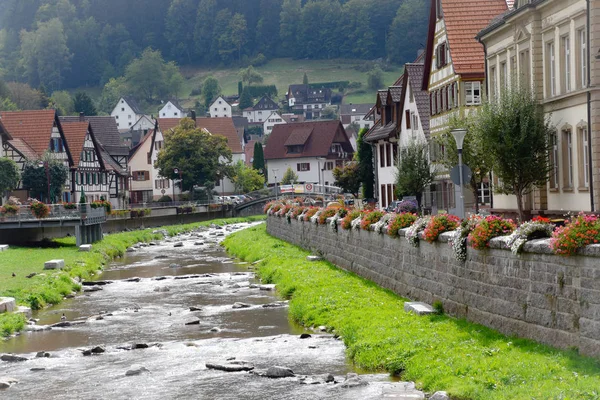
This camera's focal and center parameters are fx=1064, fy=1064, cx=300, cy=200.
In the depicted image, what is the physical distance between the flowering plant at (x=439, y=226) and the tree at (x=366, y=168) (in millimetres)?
58832

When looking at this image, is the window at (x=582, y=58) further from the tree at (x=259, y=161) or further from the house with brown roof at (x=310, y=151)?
the tree at (x=259, y=161)

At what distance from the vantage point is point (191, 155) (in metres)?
105

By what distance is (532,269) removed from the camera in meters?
16.6

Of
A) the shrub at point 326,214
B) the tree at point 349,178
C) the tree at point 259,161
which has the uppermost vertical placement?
the tree at point 259,161

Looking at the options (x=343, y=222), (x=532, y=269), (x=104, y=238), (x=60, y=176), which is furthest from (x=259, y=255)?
(x=60, y=176)

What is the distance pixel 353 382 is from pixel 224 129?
422 ft

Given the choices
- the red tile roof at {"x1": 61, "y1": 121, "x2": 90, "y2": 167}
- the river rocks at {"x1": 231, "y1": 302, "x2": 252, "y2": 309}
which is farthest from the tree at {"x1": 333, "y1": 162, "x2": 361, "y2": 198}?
the river rocks at {"x1": 231, "y1": 302, "x2": 252, "y2": 309}

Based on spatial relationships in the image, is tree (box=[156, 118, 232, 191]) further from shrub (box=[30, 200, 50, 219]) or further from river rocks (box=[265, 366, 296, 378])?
river rocks (box=[265, 366, 296, 378])

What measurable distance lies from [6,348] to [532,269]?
12.2m

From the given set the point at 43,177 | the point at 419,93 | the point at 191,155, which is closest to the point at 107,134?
the point at 191,155

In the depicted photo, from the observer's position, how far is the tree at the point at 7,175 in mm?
70500

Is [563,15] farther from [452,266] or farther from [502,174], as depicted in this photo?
[452,266]

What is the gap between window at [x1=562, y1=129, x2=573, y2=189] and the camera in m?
33.6

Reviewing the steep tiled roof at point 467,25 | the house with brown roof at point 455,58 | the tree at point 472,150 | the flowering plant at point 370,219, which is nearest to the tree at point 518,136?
the tree at point 472,150
